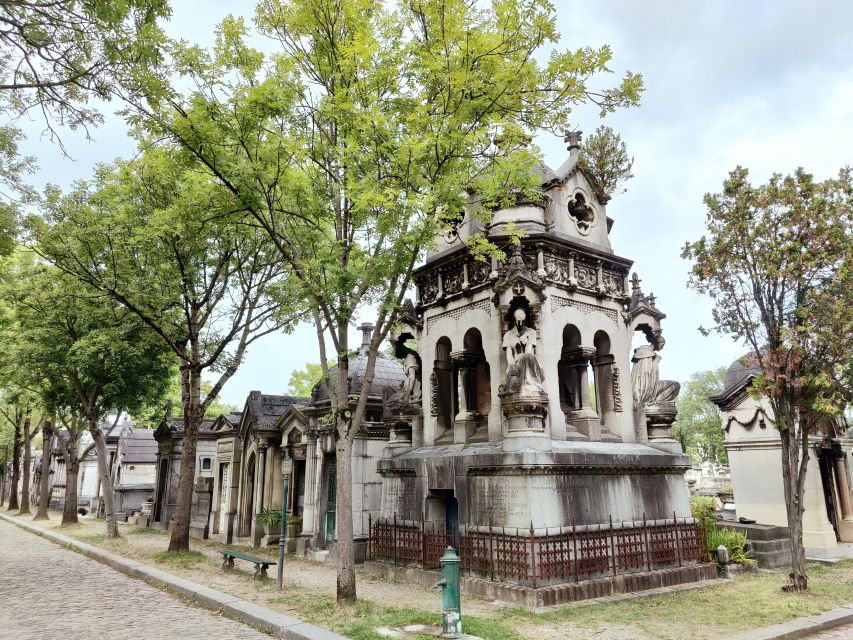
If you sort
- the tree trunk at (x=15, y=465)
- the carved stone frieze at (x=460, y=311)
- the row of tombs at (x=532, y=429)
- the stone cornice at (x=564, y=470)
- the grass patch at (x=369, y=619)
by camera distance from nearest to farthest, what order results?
the grass patch at (x=369, y=619), the stone cornice at (x=564, y=470), the row of tombs at (x=532, y=429), the carved stone frieze at (x=460, y=311), the tree trunk at (x=15, y=465)

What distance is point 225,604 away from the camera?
9781mm

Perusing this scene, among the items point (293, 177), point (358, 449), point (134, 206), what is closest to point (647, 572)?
point (358, 449)

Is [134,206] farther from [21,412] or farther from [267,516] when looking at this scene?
[21,412]

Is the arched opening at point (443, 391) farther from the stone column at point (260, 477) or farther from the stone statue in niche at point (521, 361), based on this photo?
the stone column at point (260, 477)

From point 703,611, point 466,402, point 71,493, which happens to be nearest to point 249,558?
point 466,402

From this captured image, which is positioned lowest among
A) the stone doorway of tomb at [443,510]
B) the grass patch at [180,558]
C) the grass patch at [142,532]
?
the grass patch at [142,532]

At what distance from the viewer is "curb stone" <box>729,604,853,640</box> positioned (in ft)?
26.3

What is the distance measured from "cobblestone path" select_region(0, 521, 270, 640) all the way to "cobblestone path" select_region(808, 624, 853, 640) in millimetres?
7942

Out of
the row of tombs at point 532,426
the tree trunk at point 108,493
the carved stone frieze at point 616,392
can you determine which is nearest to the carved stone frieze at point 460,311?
the row of tombs at point 532,426

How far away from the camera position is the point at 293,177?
33.4ft

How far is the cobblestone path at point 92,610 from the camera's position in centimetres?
837

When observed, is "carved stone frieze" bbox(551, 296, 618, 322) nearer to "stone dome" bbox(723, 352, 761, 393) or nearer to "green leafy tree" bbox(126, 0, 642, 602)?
"green leafy tree" bbox(126, 0, 642, 602)

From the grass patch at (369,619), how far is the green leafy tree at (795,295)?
6.46 meters

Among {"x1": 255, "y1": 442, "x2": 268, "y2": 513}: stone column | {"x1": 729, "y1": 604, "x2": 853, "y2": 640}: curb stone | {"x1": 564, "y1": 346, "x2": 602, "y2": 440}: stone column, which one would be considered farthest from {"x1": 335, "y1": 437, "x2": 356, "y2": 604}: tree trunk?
{"x1": 255, "y1": 442, "x2": 268, "y2": 513}: stone column
